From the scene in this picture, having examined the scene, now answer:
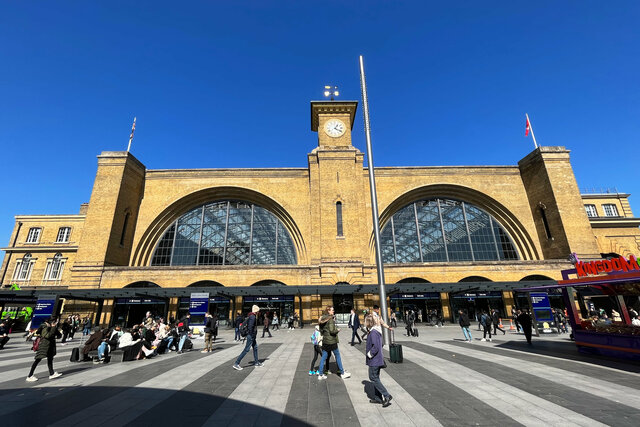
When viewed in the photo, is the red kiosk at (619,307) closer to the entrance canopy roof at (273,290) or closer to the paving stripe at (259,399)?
the paving stripe at (259,399)

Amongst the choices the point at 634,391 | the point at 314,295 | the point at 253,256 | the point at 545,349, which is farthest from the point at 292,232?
the point at 634,391

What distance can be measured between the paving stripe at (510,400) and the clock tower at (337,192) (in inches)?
732

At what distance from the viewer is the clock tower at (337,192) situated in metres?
27.0

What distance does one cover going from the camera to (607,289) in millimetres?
11008

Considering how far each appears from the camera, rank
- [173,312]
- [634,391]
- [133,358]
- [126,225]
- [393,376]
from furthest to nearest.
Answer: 1. [126,225]
2. [173,312]
3. [133,358]
4. [393,376]
5. [634,391]

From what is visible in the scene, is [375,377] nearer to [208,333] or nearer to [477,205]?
[208,333]

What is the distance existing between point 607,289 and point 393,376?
33.0 ft

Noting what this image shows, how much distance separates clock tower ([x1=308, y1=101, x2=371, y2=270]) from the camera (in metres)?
27.0

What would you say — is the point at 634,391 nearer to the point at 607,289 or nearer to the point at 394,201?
the point at 607,289

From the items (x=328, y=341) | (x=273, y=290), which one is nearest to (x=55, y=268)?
(x=273, y=290)

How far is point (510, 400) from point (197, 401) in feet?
19.2

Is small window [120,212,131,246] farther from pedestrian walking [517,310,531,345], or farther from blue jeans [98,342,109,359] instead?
pedestrian walking [517,310,531,345]

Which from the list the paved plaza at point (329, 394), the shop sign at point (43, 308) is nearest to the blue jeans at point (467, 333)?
the paved plaza at point (329, 394)

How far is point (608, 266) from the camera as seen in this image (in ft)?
33.6
